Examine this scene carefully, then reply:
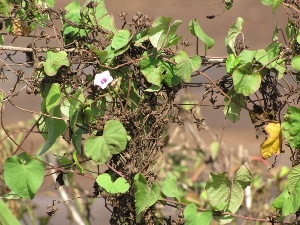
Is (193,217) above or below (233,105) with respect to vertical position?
below

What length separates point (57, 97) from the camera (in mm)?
2092

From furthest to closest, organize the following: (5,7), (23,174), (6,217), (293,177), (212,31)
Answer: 1. (212,31)
2. (6,217)
3. (5,7)
4. (23,174)
5. (293,177)

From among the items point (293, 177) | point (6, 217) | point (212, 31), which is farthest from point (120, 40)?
point (212, 31)

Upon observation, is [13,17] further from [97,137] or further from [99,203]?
[99,203]

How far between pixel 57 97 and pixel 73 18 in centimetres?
26

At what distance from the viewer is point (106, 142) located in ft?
6.75

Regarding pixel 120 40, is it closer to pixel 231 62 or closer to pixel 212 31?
pixel 231 62

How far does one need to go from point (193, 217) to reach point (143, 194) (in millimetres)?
142

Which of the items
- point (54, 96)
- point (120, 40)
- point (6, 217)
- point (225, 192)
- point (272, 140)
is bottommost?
point (6, 217)

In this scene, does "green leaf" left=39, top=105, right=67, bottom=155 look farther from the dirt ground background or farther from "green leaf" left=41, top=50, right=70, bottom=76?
the dirt ground background

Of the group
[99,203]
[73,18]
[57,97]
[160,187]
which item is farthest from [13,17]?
[99,203]

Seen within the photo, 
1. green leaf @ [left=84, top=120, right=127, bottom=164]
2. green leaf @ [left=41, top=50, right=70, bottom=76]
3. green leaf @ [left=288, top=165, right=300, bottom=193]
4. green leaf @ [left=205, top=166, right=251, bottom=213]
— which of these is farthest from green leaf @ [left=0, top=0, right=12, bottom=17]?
green leaf @ [left=288, top=165, right=300, bottom=193]

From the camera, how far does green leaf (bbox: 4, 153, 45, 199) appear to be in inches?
83.4

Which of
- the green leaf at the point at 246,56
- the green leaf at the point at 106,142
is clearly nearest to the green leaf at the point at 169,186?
the green leaf at the point at 106,142
